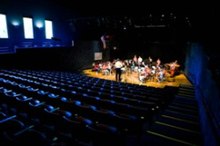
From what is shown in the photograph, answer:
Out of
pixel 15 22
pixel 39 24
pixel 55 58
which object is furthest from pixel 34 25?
pixel 55 58

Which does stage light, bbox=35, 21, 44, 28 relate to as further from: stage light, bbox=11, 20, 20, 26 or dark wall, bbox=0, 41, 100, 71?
dark wall, bbox=0, 41, 100, 71

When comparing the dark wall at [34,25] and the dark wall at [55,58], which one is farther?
the dark wall at [34,25]

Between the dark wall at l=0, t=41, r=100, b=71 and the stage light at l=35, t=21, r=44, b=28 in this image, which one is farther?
the stage light at l=35, t=21, r=44, b=28

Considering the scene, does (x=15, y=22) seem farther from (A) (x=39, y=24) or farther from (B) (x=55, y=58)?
(B) (x=55, y=58)

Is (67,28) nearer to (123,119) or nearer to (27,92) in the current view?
(27,92)

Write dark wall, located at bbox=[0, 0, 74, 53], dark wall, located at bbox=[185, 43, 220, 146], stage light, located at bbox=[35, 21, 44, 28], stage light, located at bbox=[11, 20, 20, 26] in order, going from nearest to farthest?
dark wall, located at bbox=[185, 43, 220, 146] < dark wall, located at bbox=[0, 0, 74, 53] < stage light, located at bbox=[11, 20, 20, 26] < stage light, located at bbox=[35, 21, 44, 28]

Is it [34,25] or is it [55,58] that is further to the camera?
[34,25]

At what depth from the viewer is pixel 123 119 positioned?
371 centimetres

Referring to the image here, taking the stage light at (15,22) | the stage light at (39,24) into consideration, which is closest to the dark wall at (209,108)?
the stage light at (15,22)

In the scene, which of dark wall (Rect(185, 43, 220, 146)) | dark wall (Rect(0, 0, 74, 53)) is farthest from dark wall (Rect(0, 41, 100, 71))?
dark wall (Rect(185, 43, 220, 146))

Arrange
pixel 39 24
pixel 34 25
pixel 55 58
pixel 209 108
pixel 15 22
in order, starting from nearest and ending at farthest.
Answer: pixel 209 108
pixel 15 22
pixel 55 58
pixel 34 25
pixel 39 24

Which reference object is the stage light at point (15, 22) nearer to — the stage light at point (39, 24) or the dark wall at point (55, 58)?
the stage light at point (39, 24)

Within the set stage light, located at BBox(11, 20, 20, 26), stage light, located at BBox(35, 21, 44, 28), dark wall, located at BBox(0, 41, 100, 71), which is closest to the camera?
dark wall, located at BBox(0, 41, 100, 71)

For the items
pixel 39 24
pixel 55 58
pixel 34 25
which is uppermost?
pixel 39 24
